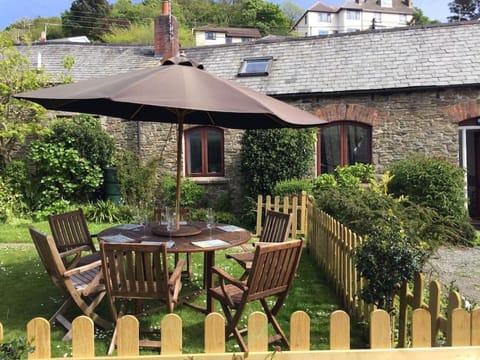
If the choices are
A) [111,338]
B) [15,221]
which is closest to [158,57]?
[15,221]

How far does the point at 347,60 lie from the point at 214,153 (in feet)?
15.0

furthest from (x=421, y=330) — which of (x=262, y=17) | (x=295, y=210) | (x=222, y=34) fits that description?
(x=262, y=17)

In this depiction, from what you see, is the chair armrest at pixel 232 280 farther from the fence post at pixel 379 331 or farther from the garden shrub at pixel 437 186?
the garden shrub at pixel 437 186

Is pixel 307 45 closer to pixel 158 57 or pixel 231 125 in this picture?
pixel 158 57

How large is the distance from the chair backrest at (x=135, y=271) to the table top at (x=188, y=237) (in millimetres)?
411

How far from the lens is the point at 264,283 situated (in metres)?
3.89

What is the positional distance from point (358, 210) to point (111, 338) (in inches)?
120

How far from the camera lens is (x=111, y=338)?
407cm

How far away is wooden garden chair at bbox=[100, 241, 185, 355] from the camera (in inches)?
146

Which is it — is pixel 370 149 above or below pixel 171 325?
above

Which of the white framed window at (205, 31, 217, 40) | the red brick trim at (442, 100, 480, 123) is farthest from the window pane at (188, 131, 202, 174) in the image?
the white framed window at (205, 31, 217, 40)

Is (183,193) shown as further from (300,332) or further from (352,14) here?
(352,14)

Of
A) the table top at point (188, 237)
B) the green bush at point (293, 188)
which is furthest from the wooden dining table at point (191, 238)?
the green bush at point (293, 188)

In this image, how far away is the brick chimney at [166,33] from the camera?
13.6 metres
